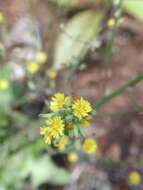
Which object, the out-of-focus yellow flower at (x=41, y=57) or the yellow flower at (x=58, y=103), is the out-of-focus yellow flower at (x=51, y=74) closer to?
the out-of-focus yellow flower at (x=41, y=57)

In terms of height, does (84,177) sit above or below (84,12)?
below

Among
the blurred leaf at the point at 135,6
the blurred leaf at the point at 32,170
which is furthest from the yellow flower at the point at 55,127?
the blurred leaf at the point at 135,6

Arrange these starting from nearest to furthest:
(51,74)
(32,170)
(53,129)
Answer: (53,129) < (32,170) < (51,74)

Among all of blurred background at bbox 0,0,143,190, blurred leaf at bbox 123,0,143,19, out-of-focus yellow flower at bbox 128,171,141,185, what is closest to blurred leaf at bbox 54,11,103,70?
blurred background at bbox 0,0,143,190

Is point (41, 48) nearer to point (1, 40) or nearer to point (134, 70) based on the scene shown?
point (1, 40)

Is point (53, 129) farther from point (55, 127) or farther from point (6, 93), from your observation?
point (6, 93)

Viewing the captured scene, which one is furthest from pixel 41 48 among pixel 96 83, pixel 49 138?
pixel 49 138

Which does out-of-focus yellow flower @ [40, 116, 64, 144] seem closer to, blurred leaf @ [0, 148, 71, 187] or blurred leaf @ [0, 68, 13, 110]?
blurred leaf @ [0, 148, 71, 187]

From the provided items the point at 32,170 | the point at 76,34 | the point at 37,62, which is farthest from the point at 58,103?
the point at 76,34
